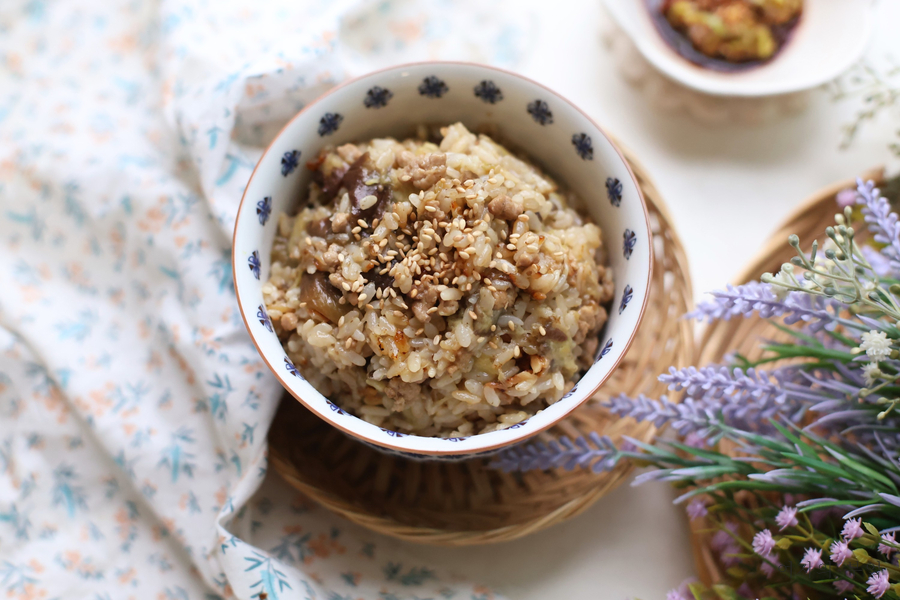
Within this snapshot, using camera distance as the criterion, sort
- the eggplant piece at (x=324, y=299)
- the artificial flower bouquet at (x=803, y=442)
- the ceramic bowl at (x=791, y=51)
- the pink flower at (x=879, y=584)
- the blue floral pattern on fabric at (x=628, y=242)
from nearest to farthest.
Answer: the pink flower at (x=879, y=584)
the artificial flower bouquet at (x=803, y=442)
the eggplant piece at (x=324, y=299)
the blue floral pattern on fabric at (x=628, y=242)
the ceramic bowl at (x=791, y=51)

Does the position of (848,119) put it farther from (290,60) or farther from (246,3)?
(246,3)

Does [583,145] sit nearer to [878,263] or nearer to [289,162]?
[289,162]

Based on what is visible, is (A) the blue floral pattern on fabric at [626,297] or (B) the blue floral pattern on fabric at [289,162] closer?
(A) the blue floral pattern on fabric at [626,297]

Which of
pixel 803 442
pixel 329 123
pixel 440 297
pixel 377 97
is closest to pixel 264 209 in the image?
pixel 329 123

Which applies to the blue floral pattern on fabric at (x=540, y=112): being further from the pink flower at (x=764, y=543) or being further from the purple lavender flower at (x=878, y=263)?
the pink flower at (x=764, y=543)

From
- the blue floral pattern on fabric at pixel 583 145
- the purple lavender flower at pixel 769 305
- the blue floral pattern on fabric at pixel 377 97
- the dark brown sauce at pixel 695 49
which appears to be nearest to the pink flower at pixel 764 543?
the purple lavender flower at pixel 769 305

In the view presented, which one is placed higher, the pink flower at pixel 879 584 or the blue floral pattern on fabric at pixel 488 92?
the blue floral pattern on fabric at pixel 488 92

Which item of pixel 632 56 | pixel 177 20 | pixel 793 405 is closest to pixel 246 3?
pixel 177 20
